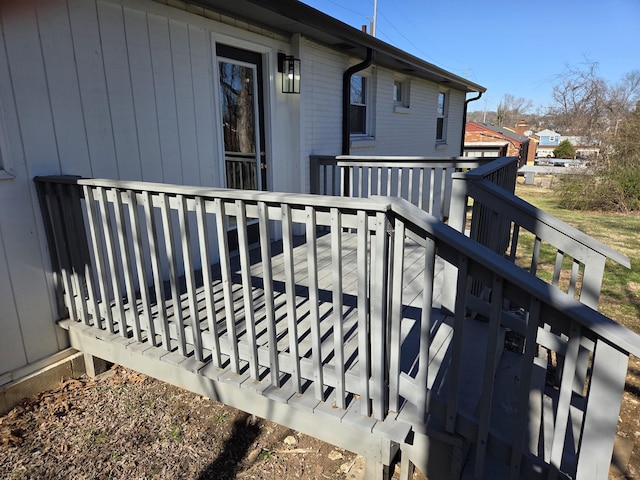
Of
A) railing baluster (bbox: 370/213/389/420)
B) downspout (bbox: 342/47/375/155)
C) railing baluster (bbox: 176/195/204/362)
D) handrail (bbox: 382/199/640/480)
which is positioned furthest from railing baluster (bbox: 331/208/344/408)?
downspout (bbox: 342/47/375/155)

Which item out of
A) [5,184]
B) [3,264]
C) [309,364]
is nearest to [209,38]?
[5,184]

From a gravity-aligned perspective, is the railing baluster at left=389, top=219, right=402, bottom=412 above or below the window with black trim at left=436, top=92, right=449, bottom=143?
below

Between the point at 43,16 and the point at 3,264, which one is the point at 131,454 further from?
the point at 43,16

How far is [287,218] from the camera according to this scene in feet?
6.33

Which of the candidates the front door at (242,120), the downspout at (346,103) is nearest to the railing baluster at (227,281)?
the front door at (242,120)

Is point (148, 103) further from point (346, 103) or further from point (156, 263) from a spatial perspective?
point (346, 103)

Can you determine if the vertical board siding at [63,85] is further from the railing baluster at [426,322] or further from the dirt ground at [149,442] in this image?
the railing baluster at [426,322]

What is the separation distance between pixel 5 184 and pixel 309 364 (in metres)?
2.11

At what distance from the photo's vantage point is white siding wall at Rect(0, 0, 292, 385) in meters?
2.55

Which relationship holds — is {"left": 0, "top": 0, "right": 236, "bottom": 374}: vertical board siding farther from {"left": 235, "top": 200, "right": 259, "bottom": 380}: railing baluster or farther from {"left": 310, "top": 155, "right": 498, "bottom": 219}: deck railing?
{"left": 310, "top": 155, "right": 498, "bottom": 219}: deck railing

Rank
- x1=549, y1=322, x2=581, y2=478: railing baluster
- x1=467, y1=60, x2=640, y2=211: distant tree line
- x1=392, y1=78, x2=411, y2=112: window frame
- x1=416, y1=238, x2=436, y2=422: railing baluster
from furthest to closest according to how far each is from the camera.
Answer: x1=467, y1=60, x2=640, y2=211: distant tree line → x1=392, y1=78, x2=411, y2=112: window frame → x1=416, y1=238, x2=436, y2=422: railing baluster → x1=549, y1=322, x2=581, y2=478: railing baluster

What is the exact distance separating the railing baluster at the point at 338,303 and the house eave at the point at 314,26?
239 cm

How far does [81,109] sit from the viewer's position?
2.90 m

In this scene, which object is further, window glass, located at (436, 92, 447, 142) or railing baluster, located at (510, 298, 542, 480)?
window glass, located at (436, 92, 447, 142)
